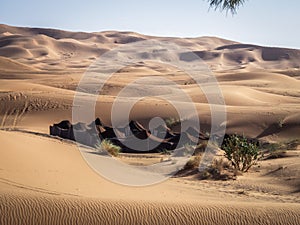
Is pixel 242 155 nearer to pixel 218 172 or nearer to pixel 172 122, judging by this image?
pixel 218 172

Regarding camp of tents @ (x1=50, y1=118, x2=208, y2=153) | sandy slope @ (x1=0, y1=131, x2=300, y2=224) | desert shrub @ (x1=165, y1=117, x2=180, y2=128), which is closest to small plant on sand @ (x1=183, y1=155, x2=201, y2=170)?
sandy slope @ (x1=0, y1=131, x2=300, y2=224)

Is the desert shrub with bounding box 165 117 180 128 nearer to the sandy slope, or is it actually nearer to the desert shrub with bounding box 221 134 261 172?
the desert shrub with bounding box 221 134 261 172

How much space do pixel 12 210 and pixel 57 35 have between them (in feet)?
426

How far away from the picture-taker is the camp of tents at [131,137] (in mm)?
13414

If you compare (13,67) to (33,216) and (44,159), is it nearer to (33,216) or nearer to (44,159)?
(44,159)

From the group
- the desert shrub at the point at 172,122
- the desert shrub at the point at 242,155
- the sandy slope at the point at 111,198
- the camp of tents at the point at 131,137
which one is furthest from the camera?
the desert shrub at the point at 172,122

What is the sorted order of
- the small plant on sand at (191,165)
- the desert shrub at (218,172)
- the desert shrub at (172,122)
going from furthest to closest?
1. the desert shrub at (172,122)
2. the small plant on sand at (191,165)
3. the desert shrub at (218,172)

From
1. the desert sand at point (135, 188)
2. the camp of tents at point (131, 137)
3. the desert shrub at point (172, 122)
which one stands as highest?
the desert sand at point (135, 188)

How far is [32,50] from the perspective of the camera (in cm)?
9200

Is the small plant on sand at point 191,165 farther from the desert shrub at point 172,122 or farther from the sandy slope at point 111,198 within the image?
the desert shrub at point 172,122

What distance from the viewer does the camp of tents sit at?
13.4m

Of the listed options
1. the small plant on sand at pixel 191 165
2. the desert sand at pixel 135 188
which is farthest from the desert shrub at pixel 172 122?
the small plant on sand at pixel 191 165

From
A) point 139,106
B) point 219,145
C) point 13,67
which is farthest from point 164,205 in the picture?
point 13,67

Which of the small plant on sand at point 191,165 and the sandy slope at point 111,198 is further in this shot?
the small plant on sand at point 191,165
